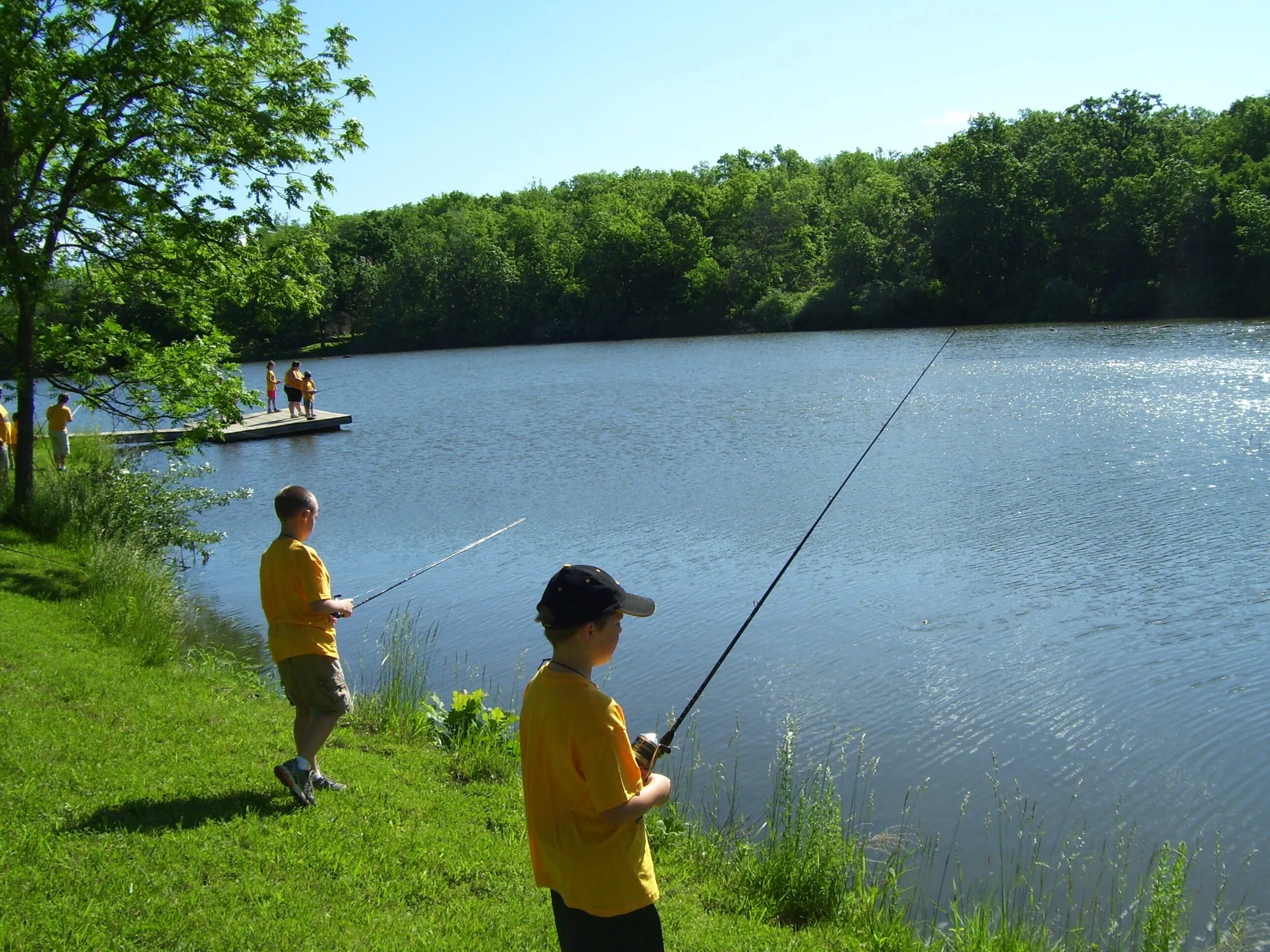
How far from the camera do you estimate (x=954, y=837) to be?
664 centimetres

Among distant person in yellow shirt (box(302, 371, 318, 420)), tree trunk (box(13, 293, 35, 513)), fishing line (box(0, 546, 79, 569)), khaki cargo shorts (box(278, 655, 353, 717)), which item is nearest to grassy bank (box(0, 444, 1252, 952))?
khaki cargo shorts (box(278, 655, 353, 717))

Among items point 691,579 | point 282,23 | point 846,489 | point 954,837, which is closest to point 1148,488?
point 846,489

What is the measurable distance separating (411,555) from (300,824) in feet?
33.6

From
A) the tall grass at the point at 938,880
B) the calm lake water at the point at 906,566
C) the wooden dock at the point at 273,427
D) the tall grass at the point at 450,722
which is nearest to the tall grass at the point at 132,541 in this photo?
the calm lake water at the point at 906,566

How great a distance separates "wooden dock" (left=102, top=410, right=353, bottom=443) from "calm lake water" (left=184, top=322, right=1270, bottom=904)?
0.86m

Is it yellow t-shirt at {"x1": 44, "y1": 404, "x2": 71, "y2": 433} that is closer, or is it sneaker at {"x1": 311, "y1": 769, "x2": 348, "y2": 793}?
sneaker at {"x1": 311, "y1": 769, "x2": 348, "y2": 793}

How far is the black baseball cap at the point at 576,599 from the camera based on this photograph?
3.02 m

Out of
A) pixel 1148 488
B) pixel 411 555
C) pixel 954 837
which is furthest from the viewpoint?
pixel 1148 488

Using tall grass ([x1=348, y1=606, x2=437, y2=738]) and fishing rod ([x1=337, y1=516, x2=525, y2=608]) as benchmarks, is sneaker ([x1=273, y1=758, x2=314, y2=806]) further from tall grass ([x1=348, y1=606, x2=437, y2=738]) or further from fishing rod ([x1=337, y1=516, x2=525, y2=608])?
tall grass ([x1=348, y1=606, x2=437, y2=738])

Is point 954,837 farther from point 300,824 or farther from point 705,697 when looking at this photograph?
point 300,824

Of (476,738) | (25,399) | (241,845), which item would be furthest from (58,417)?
(241,845)

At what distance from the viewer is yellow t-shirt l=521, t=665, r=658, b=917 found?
2.97 m

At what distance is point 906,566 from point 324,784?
28.6ft

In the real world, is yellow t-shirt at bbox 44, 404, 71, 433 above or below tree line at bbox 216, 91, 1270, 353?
below
